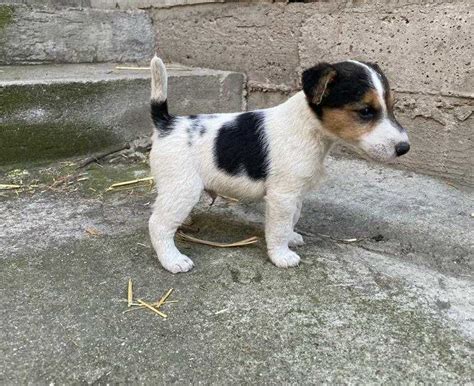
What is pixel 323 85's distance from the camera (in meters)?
2.03

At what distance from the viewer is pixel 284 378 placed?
5.43 ft

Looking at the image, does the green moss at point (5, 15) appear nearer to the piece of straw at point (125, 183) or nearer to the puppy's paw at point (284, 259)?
the piece of straw at point (125, 183)

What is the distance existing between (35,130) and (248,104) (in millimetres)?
1952

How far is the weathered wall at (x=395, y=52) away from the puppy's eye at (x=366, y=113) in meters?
1.53

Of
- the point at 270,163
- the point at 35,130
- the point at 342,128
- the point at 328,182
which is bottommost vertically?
the point at 328,182

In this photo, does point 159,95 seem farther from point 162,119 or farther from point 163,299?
point 163,299

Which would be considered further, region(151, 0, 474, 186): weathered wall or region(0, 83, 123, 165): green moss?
region(0, 83, 123, 165): green moss

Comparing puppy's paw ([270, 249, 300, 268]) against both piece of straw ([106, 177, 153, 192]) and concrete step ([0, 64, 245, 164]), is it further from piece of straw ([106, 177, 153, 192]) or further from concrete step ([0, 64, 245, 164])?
concrete step ([0, 64, 245, 164])

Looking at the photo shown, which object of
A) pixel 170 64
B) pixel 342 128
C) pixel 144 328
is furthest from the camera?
pixel 170 64

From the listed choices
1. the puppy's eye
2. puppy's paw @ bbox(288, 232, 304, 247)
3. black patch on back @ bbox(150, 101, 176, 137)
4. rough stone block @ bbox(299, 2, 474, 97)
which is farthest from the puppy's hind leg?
rough stone block @ bbox(299, 2, 474, 97)

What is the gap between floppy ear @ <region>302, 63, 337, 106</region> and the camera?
6.67 ft

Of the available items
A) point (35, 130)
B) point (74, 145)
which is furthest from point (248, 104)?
point (35, 130)

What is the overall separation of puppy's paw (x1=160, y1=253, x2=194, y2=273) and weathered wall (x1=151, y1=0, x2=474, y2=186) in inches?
85.4

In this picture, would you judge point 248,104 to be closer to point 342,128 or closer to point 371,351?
point 342,128
